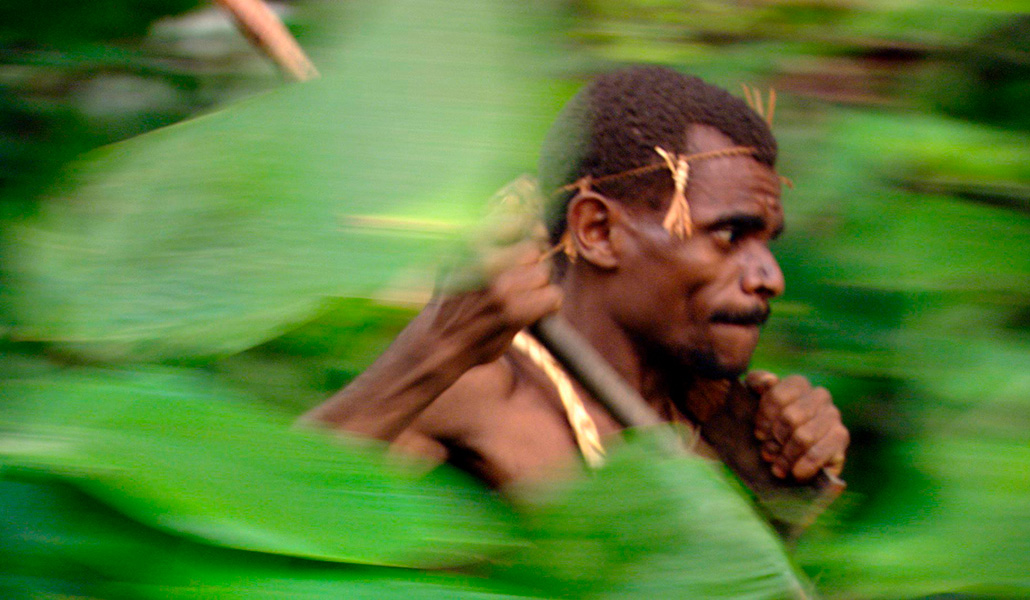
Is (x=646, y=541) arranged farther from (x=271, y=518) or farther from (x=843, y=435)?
(x=843, y=435)

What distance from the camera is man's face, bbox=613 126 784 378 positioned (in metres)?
1.44

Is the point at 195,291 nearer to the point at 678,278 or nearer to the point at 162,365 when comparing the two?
the point at 162,365

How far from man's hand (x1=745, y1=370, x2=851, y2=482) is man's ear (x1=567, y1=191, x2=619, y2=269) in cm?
30

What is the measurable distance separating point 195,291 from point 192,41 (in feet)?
0.89

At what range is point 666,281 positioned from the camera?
1475mm

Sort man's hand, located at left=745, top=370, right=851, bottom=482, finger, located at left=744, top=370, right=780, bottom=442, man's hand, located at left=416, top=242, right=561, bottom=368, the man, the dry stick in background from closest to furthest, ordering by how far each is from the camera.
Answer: man's hand, located at left=416, top=242, right=561, bottom=368 < the dry stick in background < the man < man's hand, located at left=745, top=370, right=851, bottom=482 < finger, located at left=744, top=370, right=780, bottom=442

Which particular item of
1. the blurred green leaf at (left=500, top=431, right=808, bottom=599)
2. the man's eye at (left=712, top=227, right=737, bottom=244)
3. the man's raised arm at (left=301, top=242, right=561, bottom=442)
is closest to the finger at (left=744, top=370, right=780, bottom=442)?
the man's eye at (left=712, top=227, right=737, bottom=244)

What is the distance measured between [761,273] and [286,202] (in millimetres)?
1228

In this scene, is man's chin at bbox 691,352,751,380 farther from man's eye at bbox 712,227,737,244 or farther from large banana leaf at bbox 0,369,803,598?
large banana leaf at bbox 0,369,803,598

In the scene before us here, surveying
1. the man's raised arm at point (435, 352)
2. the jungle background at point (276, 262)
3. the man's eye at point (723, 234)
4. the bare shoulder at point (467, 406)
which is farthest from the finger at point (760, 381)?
the jungle background at point (276, 262)

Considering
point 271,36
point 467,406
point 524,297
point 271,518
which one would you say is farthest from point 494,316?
point 271,518

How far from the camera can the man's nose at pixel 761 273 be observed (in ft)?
4.64

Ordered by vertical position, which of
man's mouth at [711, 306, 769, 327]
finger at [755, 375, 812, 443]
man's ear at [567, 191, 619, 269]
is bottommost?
finger at [755, 375, 812, 443]

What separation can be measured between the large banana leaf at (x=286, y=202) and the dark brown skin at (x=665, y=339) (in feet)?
2.90
